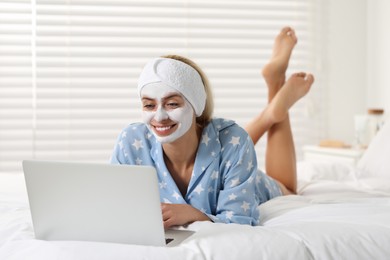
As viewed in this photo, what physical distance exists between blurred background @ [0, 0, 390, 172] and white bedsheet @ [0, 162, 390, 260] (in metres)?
2.03

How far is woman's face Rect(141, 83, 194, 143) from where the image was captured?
1.62 meters

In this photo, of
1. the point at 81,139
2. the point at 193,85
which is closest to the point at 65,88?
the point at 81,139

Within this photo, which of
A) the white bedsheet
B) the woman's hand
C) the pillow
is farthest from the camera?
the pillow

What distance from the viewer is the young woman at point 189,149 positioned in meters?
1.62

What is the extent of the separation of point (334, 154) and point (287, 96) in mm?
1066

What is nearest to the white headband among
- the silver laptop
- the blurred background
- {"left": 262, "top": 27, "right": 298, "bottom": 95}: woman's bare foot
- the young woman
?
the young woman

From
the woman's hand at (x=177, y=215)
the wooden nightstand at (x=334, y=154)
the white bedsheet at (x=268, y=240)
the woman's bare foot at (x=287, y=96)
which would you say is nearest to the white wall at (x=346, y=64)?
the wooden nightstand at (x=334, y=154)

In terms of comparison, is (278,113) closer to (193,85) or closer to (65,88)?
(193,85)

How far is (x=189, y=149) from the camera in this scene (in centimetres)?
Answer: 178

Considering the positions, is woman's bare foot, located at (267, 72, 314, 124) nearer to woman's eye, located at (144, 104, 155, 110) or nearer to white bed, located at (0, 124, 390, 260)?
white bed, located at (0, 124, 390, 260)

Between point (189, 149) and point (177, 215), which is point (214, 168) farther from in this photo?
point (177, 215)

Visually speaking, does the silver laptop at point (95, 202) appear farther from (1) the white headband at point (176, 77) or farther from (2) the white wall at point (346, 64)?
(2) the white wall at point (346, 64)

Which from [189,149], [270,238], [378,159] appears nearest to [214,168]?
[189,149]

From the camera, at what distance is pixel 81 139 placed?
3814mm
